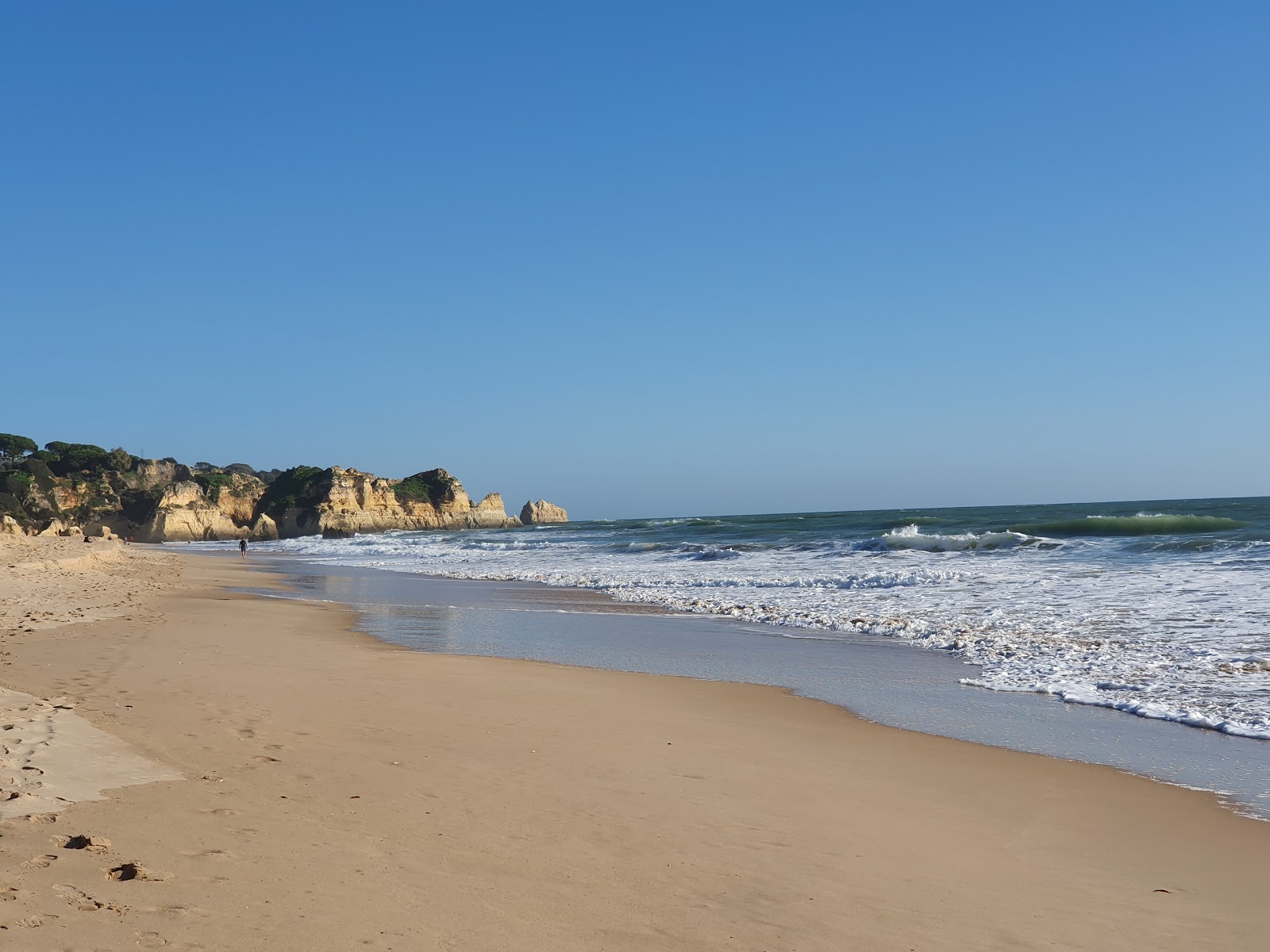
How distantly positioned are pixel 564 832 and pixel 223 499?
80.4m

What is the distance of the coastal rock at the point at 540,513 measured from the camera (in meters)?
109

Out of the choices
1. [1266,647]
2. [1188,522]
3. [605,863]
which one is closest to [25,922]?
[605,863]

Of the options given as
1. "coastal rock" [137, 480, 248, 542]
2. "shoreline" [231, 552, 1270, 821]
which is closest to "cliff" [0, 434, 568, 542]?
"coastal rock" [137, 480, 248, 542]

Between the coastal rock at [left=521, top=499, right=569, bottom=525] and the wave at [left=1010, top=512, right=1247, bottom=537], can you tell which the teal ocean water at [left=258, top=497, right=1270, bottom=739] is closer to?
the wave at [left=1010, top=512, right=1247, bottom=537]

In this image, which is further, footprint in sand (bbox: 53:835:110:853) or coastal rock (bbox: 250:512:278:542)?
coastal rock (bbox: 250:512:278:542)

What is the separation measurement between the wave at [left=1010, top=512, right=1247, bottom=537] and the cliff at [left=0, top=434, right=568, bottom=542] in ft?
186

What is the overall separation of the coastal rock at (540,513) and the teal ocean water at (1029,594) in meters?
70.5

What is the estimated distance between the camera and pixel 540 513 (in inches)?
4323

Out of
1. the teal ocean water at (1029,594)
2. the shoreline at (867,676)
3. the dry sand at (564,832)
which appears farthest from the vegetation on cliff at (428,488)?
the dry sand at (564,832)

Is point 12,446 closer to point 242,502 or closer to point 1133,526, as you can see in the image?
point 242,502

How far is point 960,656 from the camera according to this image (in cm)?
1015

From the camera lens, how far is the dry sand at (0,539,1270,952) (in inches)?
122

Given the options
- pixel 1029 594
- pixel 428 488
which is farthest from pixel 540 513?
pixel 1029 594

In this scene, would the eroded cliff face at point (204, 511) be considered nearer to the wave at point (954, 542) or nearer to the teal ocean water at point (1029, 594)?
the teal ocean water at point (1029, 594)
